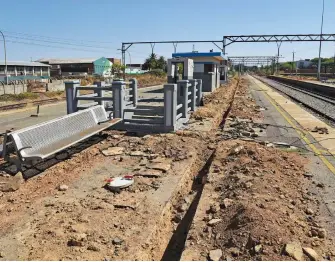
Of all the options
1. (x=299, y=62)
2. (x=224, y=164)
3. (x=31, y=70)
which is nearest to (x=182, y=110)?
(x=224, y=164)

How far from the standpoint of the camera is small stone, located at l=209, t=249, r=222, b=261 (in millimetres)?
3443

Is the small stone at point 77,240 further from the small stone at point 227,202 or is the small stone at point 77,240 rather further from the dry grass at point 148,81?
the dry grass at point 148,81

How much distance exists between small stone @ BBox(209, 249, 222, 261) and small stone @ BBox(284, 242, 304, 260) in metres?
0.66

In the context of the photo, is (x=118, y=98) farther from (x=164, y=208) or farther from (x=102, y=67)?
(x=102, y=67)

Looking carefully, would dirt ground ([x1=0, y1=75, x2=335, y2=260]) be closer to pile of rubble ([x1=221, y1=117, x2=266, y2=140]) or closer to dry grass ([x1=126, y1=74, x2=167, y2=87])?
pile of rubble ([x1=221, y1=117, x2=266, y2=140])

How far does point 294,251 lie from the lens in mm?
3328

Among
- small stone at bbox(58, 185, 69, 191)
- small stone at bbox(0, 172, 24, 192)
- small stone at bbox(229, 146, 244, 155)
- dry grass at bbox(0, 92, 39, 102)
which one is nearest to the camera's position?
small stone at bbox(0, 172, 24, 192)

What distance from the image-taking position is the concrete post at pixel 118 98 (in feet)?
30.7

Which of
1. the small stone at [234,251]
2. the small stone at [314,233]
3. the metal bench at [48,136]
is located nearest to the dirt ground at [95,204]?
the metal bench at [48,136]

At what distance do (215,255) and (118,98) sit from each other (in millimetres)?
6569

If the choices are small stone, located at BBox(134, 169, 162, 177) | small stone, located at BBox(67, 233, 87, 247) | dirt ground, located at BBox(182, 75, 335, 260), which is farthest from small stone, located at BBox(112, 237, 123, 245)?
small stone, located at BBox(134, 169, 162, 177)

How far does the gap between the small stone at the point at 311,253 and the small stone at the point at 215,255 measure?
85cm

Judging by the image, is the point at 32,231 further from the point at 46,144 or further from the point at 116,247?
the point at 46,144

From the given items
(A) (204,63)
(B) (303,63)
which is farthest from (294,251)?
(B) (303,63)
